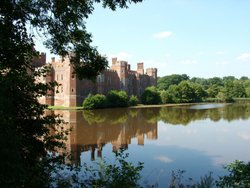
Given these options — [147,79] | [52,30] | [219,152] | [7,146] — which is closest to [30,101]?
[52,30]

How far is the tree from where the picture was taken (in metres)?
5.87

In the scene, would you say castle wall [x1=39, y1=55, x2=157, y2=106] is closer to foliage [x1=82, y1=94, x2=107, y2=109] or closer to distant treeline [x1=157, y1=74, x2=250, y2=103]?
foliage [x1=82, y1=94, x2=107, y2=109]

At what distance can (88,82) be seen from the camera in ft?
196

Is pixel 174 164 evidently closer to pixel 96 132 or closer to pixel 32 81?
pixel 32 81

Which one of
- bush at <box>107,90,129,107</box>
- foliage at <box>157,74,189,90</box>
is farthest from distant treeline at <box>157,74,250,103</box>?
foliage at <box>157,74,189,90</box>

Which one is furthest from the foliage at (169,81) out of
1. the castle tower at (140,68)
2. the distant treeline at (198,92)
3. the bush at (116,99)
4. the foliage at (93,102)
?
the foliage at (93,102)

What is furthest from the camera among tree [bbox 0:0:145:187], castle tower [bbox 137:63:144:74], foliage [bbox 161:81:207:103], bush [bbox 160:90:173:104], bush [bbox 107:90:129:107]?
castle tower [bbox 137:63:144:74]

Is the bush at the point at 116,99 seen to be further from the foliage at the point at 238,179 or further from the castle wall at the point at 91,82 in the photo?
the foliage at the point at 238,179

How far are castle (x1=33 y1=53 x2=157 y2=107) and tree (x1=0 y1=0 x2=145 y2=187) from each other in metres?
29.8

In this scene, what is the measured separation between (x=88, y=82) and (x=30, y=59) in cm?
5274

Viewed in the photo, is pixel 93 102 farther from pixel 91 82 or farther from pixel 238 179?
pixel 238 179

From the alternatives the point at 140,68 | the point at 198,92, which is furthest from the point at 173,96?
the point at 140,68

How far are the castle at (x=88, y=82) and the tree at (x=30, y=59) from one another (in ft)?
97.8

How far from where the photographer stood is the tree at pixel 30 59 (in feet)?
19.2
